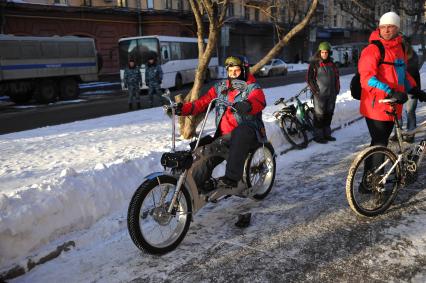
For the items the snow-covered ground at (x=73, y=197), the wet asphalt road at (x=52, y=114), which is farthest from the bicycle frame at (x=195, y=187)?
the wet asphalt road at (x=52, y=114)

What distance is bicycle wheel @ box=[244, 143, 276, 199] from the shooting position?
4.83 meters

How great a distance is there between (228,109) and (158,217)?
142 cm

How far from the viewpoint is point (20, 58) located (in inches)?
742

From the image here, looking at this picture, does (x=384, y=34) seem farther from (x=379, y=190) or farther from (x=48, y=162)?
(x=48, y=162)

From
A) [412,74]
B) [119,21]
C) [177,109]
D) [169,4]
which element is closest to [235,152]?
[177,109]

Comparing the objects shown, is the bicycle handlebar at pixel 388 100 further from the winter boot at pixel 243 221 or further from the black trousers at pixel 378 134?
the winter boot at pixel 243 221

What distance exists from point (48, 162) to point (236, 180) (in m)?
3.42

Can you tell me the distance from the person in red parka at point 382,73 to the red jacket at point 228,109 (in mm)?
1033

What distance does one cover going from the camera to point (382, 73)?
457 centimetres

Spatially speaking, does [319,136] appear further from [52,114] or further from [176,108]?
[52,114]

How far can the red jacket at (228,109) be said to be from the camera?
14.4 ft

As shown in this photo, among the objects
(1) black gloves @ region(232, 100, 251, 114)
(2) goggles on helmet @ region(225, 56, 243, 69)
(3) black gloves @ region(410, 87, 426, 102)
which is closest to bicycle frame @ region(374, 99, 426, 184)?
(3) black gloves @ region(410, 87, 426, 102)

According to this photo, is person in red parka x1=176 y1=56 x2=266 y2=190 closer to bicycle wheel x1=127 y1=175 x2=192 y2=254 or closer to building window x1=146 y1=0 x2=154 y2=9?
bicycle wheel x1=127 y1=175 x2=192 y2=254

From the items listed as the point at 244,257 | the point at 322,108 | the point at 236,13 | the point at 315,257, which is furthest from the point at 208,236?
the point at 236,13
